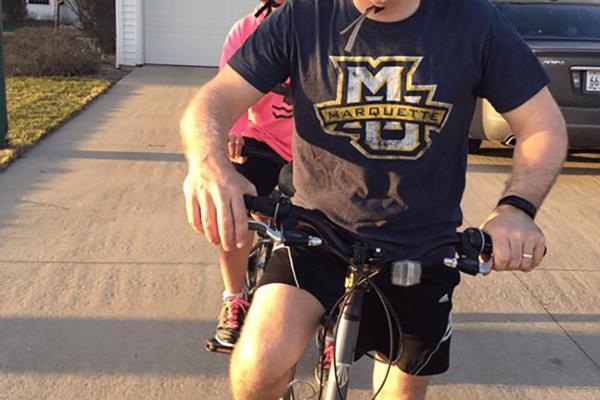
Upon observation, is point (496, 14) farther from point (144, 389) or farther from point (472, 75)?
point (144, 389)

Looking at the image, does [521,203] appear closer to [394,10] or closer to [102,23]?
[394,10]

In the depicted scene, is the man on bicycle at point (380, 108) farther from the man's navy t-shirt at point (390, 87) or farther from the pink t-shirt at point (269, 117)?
the pink t-shirt at point (269, 117)

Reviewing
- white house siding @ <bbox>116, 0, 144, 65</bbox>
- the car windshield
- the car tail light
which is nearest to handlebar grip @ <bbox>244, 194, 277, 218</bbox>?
the car tail light

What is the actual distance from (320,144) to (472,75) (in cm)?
51

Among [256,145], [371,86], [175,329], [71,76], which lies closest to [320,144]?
[371,86]

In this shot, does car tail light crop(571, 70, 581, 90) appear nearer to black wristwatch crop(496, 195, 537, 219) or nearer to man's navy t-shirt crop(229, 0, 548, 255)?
man's navy t-shirt crop(229, 0, 548, 255)

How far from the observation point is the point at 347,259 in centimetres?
214

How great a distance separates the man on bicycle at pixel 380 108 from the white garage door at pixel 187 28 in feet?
45.5

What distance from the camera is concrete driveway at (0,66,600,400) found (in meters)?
3.75

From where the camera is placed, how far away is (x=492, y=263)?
1.98 meters

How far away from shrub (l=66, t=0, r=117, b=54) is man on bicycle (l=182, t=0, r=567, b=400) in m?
15.5

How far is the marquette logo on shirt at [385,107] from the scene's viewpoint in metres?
2.33

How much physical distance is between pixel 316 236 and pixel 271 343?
0.32 meters

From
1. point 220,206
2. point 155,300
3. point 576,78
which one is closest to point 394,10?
point 220,206
